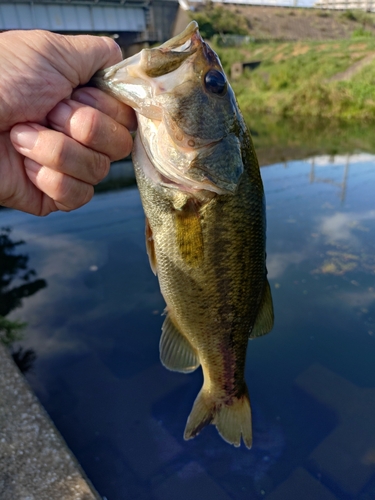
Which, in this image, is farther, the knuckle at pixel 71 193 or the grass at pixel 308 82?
the grass at pixel 308 82

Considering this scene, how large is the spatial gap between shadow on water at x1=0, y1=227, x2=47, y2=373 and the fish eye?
13.0 ft

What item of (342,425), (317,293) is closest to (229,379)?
(342,425)

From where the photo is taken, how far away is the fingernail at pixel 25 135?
1.54m

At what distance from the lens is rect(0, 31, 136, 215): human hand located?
1471mm

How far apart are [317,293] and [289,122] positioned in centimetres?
1437

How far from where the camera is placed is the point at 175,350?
2115mm

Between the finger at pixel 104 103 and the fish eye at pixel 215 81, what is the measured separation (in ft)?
1.17

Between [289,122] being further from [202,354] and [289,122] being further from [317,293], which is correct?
[202,354]

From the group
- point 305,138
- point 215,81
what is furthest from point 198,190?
point 305,138

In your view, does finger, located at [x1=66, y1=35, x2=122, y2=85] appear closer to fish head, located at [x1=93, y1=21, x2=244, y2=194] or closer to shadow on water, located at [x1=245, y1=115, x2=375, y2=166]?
fish head, located at [x1=93, y1=21, x2=244, y2=194]

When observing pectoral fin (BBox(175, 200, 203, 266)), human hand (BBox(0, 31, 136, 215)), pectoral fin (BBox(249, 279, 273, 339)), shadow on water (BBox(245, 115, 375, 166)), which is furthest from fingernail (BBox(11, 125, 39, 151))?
shadow on water (BBox(245, 115, 375, 166))

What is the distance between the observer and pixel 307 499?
3.08 metres

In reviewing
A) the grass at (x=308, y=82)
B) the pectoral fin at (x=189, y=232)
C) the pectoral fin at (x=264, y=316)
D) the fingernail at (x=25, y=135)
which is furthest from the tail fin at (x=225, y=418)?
the grass at (x=308, y=82)

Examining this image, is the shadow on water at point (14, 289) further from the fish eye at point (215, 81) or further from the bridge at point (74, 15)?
the bridge at point (74, 15)
